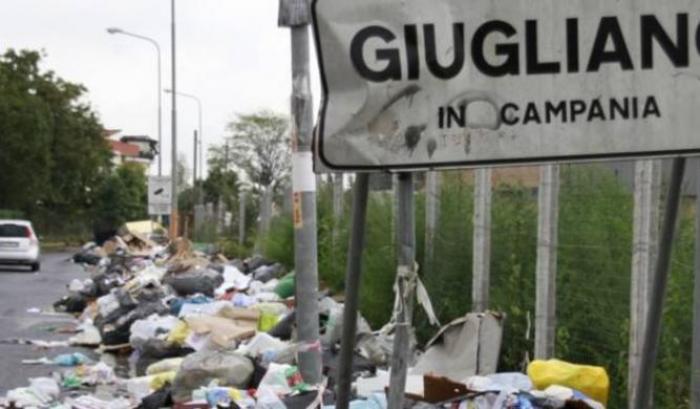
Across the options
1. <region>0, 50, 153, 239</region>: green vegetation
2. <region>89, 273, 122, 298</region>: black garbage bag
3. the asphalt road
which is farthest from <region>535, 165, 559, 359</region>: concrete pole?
<region>0, 50, 153, 239</region>: green vegetation

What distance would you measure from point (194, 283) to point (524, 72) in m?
14.7

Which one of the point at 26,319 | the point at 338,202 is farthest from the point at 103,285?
the point at 338,202

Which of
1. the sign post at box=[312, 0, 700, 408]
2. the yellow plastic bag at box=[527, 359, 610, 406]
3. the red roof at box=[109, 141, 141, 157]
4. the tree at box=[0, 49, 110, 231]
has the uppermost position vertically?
the red roof at box=[109, 141, 141, 157]

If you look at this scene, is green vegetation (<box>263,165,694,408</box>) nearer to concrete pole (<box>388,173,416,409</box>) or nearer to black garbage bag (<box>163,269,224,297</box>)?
concrete pole (<box>388,173,416,409</box>)

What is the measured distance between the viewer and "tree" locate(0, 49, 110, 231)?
6531 cm

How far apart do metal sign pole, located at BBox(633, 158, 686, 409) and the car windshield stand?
3431cm

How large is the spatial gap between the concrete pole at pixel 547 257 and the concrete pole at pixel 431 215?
2.75m

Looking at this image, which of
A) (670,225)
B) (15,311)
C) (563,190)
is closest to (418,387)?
(563,190)

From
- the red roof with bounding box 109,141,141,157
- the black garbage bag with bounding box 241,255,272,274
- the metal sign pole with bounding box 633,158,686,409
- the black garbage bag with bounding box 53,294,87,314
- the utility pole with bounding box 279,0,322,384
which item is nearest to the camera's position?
the metal sign pole with bounding box 633,158,686,409

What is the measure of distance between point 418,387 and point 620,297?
157 centimetres

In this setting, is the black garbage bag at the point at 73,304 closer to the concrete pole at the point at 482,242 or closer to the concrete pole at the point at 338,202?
the concrete pole at the point at 338,202

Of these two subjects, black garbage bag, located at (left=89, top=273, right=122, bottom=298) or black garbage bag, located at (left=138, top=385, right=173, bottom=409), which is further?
black garbage bag, located at (left=89, top=273, right=122, bottom=298)

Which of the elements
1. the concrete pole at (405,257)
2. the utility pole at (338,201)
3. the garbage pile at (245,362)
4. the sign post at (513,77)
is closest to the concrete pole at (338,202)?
the utility pole at (338,201)

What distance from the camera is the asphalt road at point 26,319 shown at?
1245 centimetres
